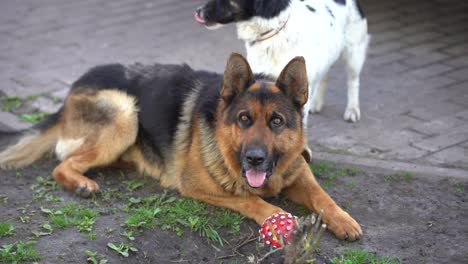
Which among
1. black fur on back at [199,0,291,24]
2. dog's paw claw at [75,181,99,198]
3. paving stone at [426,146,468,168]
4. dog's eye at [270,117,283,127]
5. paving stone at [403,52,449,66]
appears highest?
black fur on back at [199,0,291,24]

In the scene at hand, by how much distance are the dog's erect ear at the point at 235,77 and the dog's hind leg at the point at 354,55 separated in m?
2.11

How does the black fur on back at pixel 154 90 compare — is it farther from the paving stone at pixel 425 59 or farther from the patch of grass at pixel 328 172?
the paving stone at pixel 425 59

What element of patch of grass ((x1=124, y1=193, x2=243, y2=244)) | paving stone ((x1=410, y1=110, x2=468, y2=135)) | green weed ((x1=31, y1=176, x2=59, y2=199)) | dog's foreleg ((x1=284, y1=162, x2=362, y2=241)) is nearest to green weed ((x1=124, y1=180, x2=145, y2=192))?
patch of grass ((x1=124, y1=193, x2=243, y2=244))

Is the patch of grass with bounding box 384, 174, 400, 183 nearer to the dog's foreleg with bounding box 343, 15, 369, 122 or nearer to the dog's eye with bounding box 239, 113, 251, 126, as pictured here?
the dog's foreleg with bounding box 343, 15, 369, 122

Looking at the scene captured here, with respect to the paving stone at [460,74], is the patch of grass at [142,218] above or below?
above

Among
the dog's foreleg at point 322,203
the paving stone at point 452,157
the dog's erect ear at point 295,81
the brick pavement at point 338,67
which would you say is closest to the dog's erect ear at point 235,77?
the dog's erect ear at point 295,81

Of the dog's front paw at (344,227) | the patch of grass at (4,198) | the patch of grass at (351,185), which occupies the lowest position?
the patch of grass at (351,185)

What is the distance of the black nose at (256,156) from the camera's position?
13.5 feet

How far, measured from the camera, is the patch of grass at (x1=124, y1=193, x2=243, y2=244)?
14.5 ft

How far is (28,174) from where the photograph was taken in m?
5.34

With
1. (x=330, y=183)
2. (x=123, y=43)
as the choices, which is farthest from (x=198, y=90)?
(x=123, y=43)

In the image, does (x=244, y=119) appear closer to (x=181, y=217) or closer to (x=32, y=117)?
(x=181, y=217)

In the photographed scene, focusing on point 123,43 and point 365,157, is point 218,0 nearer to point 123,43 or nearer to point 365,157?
point 365,157

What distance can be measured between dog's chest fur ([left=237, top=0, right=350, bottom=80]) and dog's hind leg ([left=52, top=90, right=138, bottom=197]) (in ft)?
3.84
